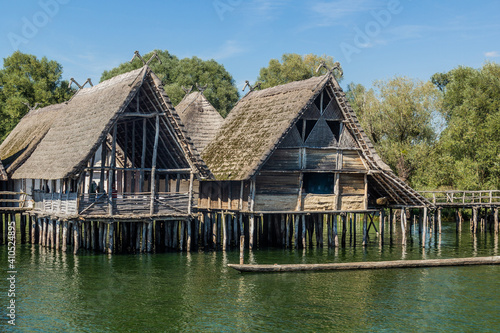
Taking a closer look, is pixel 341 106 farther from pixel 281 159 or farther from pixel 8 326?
pixel 8 326

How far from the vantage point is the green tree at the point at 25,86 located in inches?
2295

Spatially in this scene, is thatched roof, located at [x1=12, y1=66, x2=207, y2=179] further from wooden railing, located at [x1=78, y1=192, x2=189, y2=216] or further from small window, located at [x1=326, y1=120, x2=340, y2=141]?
small window, located at [x1=326, y1=120, x2=340, y2=141]

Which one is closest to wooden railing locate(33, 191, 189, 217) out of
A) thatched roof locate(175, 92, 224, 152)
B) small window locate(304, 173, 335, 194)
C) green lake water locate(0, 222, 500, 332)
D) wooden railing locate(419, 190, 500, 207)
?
green lake water locate(0, 222, 500, 332)

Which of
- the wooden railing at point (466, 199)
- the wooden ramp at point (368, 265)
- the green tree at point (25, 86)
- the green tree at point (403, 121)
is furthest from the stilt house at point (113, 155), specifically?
the green tree at point (25, 86)

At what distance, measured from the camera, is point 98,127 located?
88.3 feet

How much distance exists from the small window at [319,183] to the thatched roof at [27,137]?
1384 centimetres

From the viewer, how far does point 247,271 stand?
77.1 ft

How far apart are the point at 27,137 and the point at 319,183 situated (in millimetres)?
17512

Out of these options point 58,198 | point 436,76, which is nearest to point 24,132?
point 58,198

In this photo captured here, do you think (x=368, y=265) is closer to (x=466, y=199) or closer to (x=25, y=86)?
(x=466, y=199)

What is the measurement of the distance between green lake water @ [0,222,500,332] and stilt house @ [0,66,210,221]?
2165 mm

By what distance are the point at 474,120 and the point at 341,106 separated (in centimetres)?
2050

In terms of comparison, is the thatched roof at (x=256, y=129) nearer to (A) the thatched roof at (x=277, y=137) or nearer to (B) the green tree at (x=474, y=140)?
(A) the thatched roof at (x=277, y=137)

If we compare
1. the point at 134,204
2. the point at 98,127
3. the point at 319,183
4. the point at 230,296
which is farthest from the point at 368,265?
the point at 98,127
